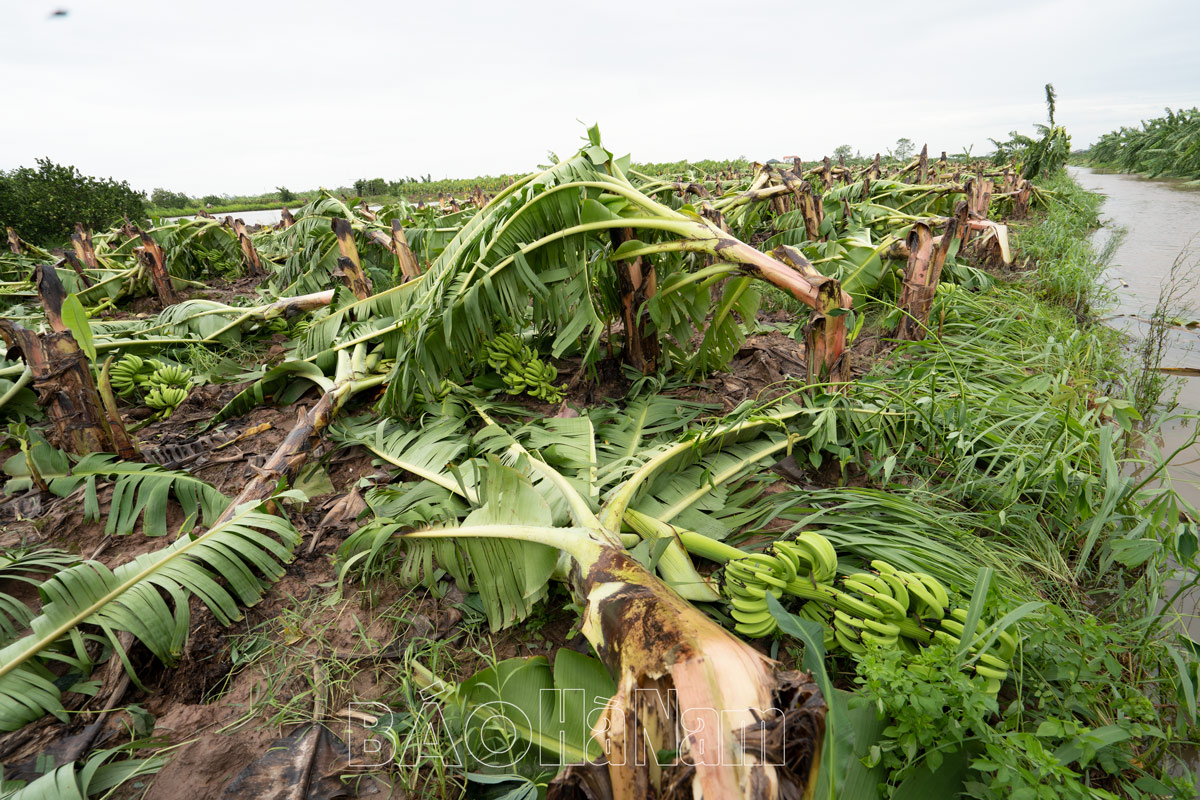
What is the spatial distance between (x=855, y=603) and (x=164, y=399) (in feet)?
13.7

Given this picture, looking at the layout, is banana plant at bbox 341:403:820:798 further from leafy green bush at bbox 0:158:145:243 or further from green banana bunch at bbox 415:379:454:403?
leafy green bush at bbox 0:158:145:243

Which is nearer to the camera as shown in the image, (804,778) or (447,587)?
(804,778)

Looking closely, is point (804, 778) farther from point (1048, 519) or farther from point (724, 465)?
point (1048, 519)

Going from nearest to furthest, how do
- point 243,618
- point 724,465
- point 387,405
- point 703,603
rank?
1. point 703,603
2. point 243,618
3. point 724,465
4. point 387,405

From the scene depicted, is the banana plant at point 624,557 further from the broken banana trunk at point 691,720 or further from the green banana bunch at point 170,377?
the green banana bunch at point 170,377

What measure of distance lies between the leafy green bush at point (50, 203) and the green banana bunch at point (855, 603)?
570 inches

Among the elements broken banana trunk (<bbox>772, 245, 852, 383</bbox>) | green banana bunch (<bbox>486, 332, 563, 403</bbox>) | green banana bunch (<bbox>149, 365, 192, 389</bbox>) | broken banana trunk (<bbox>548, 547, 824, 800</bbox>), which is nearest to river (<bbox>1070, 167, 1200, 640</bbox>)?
broken banana trunk (<bbox>772, 245, 852, 383</bbox>)

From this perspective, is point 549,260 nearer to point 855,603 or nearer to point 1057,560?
point 855,603

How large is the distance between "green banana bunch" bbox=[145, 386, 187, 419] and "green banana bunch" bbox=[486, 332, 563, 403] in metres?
2.25

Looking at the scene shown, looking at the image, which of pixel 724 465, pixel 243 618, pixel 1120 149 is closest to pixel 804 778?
pixel 724 465

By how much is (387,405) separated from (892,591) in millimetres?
2435

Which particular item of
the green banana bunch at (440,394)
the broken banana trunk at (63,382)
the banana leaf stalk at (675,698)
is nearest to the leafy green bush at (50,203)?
the broken banana trunk at (63,382)

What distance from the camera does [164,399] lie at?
3.32 metres

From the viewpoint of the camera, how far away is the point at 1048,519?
1.72 m
